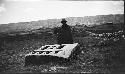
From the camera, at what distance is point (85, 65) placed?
7.91 metres

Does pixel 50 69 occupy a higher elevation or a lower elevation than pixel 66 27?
lower

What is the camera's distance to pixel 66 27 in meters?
12.2

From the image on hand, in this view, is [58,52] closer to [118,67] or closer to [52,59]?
[52,59]

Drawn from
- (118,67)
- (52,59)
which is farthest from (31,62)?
(118,67)

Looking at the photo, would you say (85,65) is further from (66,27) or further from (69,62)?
(66,27)

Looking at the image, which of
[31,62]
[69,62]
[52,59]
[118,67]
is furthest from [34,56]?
[118,67]

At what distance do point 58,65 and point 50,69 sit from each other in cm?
54

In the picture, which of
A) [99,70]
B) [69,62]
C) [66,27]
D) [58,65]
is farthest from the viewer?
[66,27]

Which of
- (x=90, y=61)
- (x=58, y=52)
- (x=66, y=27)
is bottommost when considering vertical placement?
(x=90, y=61)

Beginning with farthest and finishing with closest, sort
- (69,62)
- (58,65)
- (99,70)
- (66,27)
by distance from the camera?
1. (66,27)
2. (69,62)
3. (58,65)
4. (99,70)

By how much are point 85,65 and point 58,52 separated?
142cm

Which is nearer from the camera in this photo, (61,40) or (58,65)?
(58,65)

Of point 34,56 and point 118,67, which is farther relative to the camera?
point 34,56

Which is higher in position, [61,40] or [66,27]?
[66,27]
